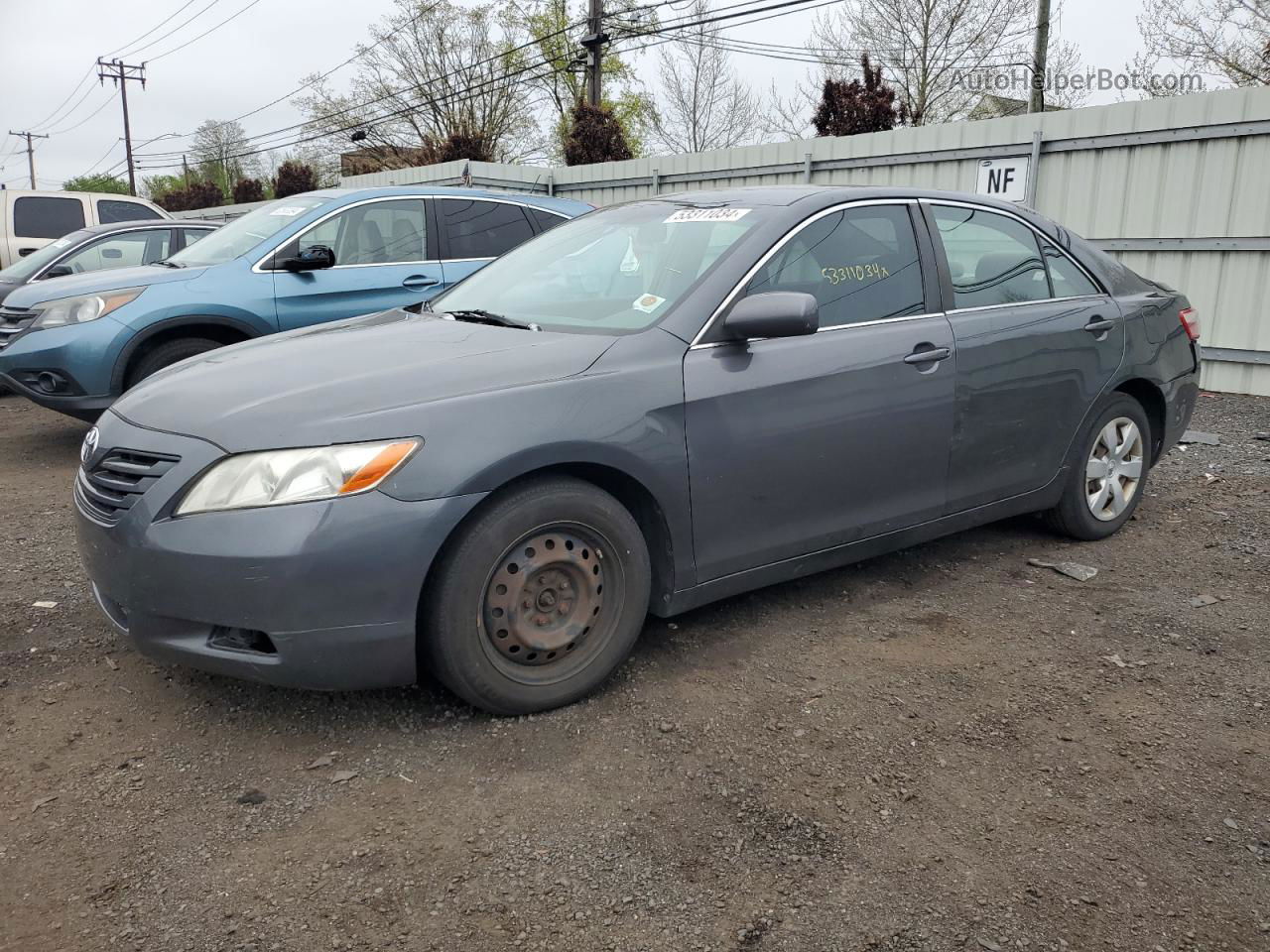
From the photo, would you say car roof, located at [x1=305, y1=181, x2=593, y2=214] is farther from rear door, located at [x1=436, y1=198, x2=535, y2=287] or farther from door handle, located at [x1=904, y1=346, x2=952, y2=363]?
door handle, located at [x1=904, y1=346, x2=952, y2=363]

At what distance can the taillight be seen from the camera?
498 centimetres

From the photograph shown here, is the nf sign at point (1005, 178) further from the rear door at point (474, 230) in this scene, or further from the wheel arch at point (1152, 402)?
the wheel arch at point (1152, 402)

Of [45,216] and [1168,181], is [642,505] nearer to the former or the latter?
[1168,181]

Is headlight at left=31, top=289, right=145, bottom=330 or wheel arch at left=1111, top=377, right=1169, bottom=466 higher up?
headlight at left=31, top=289, right=145, bottom=330

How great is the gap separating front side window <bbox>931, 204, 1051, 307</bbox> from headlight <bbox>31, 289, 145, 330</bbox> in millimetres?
5073

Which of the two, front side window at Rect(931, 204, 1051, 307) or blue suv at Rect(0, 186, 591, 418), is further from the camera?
blue suv at Rect(0, 186, 591, 418)

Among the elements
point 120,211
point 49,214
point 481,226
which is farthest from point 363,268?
point 49,214

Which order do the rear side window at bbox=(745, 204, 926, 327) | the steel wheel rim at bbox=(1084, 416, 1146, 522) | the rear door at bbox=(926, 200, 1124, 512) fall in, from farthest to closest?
the steel wheel rim at bbox=(1084, 416, 1146, 522) → the rear door at bbox=(926, 200, 1124, 512) → the rear side window at bbox=(745, 204, 926, 327)

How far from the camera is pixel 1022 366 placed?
162 inches

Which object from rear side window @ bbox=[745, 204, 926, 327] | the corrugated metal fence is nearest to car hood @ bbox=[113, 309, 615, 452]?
rear side window @ bbox=[745, 204, 926, 327]

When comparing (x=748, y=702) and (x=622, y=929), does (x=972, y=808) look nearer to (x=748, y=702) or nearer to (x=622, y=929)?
(x=748, y=702)

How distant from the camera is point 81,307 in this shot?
248 inches

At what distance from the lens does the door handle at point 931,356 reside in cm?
374

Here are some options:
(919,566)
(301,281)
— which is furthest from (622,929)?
(301,281)
